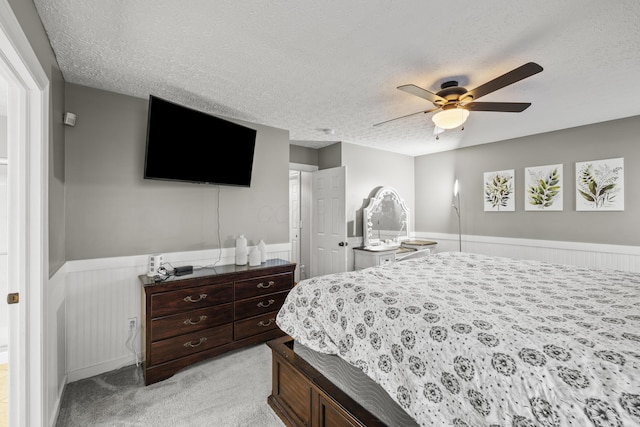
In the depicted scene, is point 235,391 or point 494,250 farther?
point 494,250

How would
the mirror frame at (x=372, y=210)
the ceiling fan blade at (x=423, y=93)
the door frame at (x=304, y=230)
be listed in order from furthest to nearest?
the door frame at (x=304, y=230) < the mirror frame at (x=372, y=210) < the ceiling fan blade at (x=423, y=93)

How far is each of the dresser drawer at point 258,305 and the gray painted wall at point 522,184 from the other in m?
3.25

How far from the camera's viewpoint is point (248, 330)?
277cm

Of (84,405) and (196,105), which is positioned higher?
(196,105)

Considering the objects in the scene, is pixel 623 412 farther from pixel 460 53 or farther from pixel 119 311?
pixel 119 311

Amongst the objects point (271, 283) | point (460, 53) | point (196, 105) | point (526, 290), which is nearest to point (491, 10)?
point (460, 53)

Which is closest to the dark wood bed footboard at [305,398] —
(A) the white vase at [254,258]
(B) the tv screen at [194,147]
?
(A) the white vase at [254,258]

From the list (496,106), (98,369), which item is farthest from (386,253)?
(98,369)

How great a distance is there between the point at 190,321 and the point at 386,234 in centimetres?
320

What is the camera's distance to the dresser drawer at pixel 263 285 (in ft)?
8.99

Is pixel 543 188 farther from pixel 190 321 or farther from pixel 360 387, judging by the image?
pixel 190 321

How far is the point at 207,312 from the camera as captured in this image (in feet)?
8.29

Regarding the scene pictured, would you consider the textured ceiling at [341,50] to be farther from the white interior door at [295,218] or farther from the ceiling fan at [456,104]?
the white interior door at [295,218]

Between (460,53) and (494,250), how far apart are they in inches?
133
